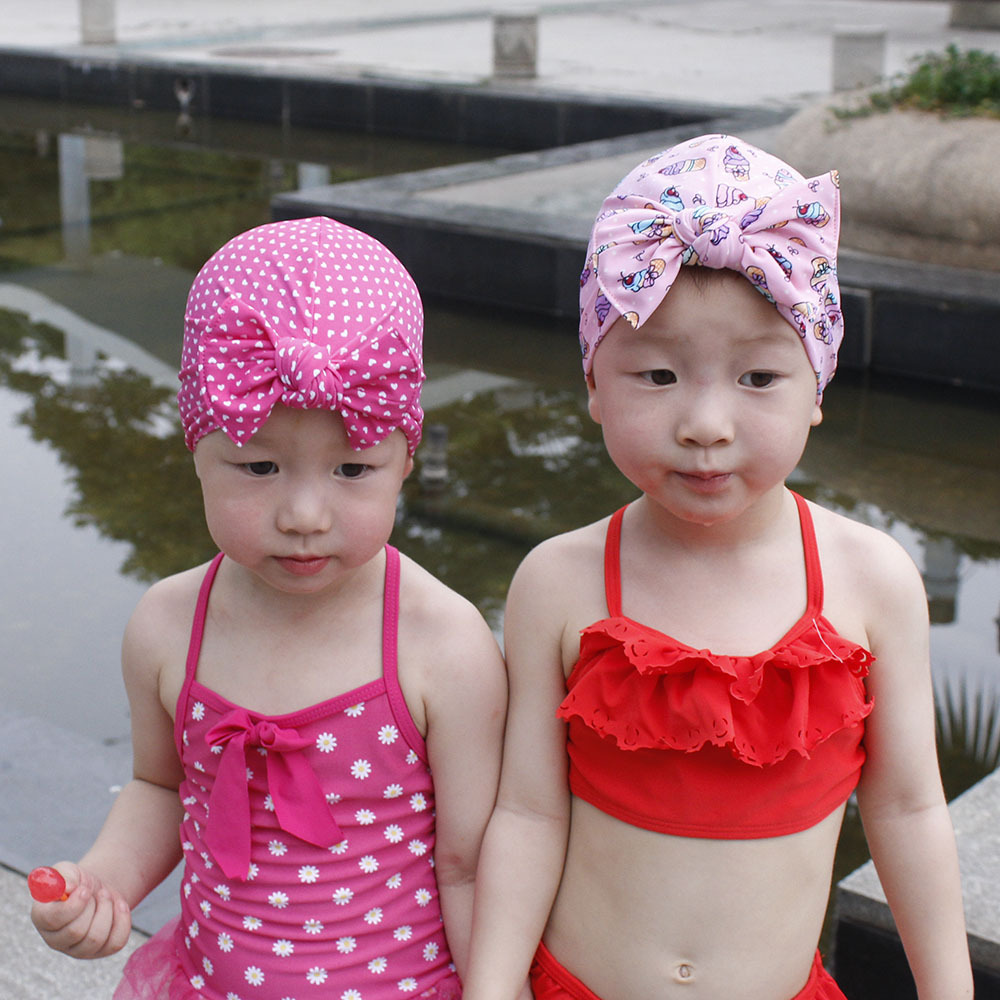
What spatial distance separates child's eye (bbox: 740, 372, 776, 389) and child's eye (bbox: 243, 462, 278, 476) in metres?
0.56

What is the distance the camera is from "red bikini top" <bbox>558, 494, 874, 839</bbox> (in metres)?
1.68

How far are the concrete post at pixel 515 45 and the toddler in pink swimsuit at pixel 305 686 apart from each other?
Result: 43.8 ft

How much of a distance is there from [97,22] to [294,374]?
1715 centimetres

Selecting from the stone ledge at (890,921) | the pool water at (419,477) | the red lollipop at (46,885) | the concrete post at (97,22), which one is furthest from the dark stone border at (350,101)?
the red lollipop at (46,885)

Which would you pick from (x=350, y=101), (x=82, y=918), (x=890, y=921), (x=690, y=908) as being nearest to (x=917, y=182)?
(x=890, y=921)

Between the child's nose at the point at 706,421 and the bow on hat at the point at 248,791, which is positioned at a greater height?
the child's nose at the point at 706,421

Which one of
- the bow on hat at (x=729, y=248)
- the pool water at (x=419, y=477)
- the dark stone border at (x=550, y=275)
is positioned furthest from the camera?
the dark stone border at (x=550, y=275)

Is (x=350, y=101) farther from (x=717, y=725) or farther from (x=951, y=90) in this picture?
(x=717, y=725)

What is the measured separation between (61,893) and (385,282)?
82cm

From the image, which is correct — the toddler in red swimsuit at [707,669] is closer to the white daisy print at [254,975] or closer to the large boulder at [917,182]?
the white daisy print at [254,975]

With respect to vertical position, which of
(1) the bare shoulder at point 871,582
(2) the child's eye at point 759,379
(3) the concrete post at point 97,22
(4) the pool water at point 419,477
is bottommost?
(4) the pool water at point 419,477

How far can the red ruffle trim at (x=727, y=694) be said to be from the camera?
168 centimetres

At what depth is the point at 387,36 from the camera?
19.6 meters

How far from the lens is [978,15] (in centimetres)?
2086
